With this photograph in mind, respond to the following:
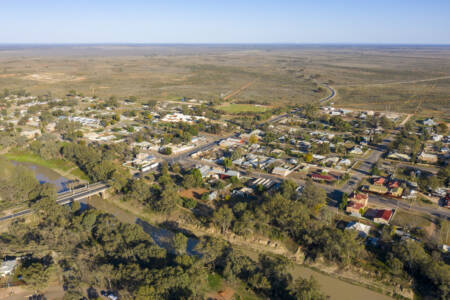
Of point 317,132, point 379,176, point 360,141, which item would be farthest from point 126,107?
point 379,176

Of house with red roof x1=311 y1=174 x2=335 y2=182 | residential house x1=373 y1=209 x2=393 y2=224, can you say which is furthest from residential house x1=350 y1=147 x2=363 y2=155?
residential house x1=373 y1=209 x2=393 y2=224

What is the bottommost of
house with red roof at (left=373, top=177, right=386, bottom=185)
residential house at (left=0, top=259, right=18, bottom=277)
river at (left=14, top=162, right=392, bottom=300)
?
river at (left=14, top=162, right=392, bottom=300)

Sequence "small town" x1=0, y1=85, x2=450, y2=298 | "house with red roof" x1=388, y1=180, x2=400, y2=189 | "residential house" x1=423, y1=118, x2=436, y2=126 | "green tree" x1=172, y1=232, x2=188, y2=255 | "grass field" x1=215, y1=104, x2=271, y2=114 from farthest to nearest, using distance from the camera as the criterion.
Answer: "grass field" x1=215, y1=104, x2=271, y2=114 → "residential house" x1=423, y1=118, x2=436, y2=126 → "house with red roof" x1=388, y1=180, x2=400, y2=189 → "small town" x1=0, y1=85, x2=450, y2=298 → "green tree" x1=172, y1=232, x2=188, y2=255

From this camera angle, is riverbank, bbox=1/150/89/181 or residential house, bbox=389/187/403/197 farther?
riverbank, bbox=1/150/89/181

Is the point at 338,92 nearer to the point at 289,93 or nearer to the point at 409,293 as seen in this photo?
the point at 289,93

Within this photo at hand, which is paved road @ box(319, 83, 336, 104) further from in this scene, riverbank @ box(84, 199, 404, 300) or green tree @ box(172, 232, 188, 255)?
green tree @ box(172, 232, 188, 255)

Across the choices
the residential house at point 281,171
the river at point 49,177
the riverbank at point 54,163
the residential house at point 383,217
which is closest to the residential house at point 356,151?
the residential house at point 281,171

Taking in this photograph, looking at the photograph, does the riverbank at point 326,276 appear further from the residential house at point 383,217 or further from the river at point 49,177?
the river at point 49,177
